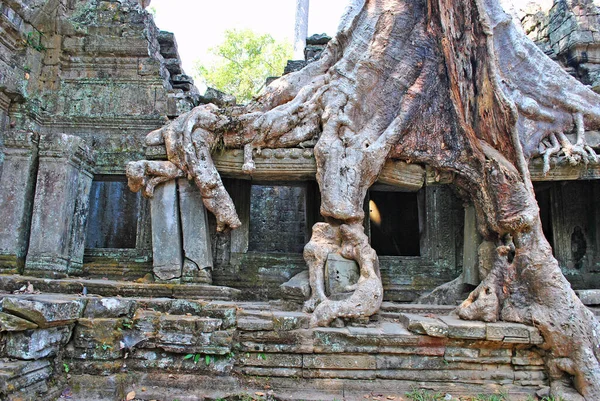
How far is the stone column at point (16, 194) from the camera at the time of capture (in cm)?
596

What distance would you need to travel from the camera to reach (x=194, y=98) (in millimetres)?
9648

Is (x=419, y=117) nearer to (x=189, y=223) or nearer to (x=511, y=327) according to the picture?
(x=511, y=327)

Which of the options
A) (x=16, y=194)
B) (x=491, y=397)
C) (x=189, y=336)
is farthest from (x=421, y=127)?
(x=16, y=194)

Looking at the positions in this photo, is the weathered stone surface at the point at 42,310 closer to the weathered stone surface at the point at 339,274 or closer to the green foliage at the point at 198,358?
the green foliage at the point at 198,358

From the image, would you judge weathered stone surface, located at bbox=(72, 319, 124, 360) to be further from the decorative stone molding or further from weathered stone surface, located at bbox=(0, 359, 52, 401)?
the decorative stone molding

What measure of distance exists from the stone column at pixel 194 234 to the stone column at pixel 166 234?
Result: 7 cm

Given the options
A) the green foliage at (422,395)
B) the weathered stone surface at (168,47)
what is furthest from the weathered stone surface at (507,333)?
the weathered stone surface at (168,47)

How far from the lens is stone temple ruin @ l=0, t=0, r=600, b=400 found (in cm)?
399

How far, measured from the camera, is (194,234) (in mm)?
5918

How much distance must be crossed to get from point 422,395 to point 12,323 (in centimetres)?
327

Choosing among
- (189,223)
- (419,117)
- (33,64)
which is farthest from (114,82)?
(419,117)

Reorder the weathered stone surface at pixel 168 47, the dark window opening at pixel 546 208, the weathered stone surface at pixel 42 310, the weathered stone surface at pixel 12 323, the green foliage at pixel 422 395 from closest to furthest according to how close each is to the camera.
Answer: the weathered stone surface at pixel 12 323 < the weathered stone surface at pixel 42 310 < the green foliage at pixel 422 395 < the dark window opening at pixel 546 208 < the weathered stone surface at pixel 168 47

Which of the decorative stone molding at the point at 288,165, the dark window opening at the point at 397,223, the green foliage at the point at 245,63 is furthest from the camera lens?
the green foliage at the point at 245,63

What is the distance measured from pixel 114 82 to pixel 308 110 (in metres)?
4.84
